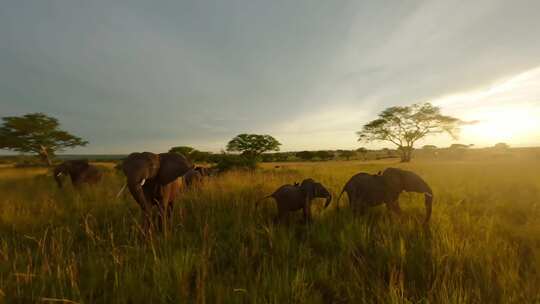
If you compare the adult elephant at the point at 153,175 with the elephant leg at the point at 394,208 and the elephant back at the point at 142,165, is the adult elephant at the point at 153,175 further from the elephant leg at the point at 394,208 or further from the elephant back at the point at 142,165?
the elephant leg at the point at 394,208

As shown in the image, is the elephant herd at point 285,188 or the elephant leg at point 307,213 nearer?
the elephant herd at point 285,188

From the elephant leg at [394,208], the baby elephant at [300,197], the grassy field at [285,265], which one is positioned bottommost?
the grassy field at [285,265]

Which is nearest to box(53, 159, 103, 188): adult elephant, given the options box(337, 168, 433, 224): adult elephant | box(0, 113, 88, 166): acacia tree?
box(337, 168, 433, 224): adult elephant

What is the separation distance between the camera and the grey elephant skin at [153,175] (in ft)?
10.1

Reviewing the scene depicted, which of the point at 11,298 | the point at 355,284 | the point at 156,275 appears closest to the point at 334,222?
the point at 355,284

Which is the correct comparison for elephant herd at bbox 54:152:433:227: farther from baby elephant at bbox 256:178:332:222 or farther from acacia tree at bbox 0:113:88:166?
acacia tree at bbox 0:113:88:166

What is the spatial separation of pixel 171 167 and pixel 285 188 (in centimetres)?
193

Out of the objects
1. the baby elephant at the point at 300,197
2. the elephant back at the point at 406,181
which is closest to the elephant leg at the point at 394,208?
the elephant back at the point at 406,181

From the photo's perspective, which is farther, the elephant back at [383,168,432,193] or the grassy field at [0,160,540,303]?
the elephant back at [383,168,432,193]

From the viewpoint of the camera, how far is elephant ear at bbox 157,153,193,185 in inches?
134

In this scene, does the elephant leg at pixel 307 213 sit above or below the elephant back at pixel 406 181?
below

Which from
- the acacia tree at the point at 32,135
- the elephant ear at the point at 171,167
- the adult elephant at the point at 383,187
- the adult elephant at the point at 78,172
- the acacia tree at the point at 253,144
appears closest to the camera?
the elephant ear at the point at 171,167

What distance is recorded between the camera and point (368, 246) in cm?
273

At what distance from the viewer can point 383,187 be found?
382 centimetres
